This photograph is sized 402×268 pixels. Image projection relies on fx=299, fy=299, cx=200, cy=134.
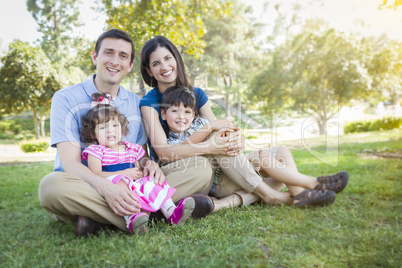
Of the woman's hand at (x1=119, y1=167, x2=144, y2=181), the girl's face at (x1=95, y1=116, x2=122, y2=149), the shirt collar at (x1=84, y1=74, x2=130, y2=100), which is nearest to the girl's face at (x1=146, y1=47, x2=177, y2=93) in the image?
the shirt collar at (x1=84, y1=74, x2=130, y2=100)

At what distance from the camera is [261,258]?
178cm

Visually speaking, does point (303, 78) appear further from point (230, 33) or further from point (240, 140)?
point (240, 140)

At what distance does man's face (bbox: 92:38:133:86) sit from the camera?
2.79 metres

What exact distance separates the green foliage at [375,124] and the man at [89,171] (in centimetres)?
1331

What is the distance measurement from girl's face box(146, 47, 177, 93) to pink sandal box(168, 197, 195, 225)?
1332 millimetres

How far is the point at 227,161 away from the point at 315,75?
1496 centimetres

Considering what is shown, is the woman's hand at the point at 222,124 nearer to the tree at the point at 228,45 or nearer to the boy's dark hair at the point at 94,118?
the boy's dark hair at the point at 94,118

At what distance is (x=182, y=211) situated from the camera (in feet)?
7.54

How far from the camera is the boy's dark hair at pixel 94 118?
2447mm

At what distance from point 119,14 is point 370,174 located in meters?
5.90

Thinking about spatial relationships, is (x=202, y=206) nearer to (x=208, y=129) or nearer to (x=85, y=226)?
(x=208, y=129)

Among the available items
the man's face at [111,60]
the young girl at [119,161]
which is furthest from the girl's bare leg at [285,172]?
the man's face at [111,60]

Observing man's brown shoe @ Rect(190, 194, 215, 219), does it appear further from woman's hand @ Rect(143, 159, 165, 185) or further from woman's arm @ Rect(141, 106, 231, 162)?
woman's arm @ Rect(141, 106, 231, 162)

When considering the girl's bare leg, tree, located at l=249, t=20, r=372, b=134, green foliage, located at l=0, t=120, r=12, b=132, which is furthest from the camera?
green foliage, located at l=0, t=120, r=12, b=132
